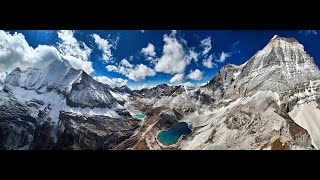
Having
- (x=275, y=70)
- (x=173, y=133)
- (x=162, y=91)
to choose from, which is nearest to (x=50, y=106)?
(x=173, y=133)

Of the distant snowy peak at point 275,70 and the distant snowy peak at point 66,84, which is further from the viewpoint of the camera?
the distant snowy peak at point 66,84

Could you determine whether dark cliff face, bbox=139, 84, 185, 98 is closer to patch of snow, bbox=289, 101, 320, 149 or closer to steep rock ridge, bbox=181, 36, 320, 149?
steep rock ridge, bbox=181, 36, 320, 149

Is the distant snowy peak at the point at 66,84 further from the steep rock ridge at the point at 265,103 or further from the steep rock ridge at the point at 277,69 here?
the steep rock ridge at the point at 277,69

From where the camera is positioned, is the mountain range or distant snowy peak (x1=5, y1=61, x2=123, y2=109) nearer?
the mountain range

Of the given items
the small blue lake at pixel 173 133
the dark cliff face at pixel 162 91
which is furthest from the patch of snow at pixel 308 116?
the dark cliff face at pixel 162 91

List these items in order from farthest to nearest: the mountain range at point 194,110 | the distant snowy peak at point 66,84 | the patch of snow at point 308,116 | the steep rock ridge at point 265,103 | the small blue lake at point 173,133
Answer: the distant snowy peak at point 66,84, the small blue lake at point 173,133, the patch of snow at point 308,116, the mountain range at point 194,110, the steep rock ridge at point 265,103

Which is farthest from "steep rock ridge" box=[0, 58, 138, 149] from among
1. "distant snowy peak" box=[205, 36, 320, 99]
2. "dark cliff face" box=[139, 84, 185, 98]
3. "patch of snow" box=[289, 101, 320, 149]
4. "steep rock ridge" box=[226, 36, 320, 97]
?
"patch of snow" box=[289, 101, 320, 149]

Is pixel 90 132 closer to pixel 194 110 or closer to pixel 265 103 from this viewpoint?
pixel 194 110
